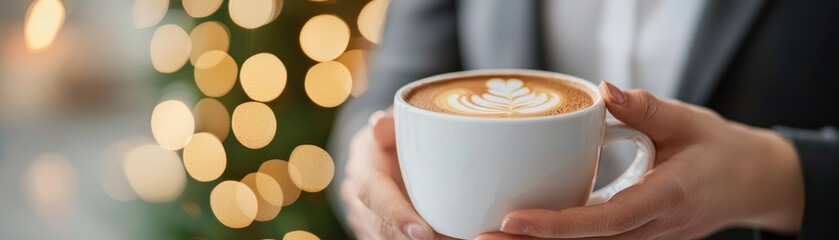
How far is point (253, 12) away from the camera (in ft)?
3.40

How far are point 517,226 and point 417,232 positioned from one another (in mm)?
72

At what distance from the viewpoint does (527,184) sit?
16.4 inches

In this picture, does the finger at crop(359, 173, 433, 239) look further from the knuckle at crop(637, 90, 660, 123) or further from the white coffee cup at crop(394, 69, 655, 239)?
the knuckle at crop(637, 90, 660, 123)

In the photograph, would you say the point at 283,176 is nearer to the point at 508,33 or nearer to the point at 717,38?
the point at 508,33

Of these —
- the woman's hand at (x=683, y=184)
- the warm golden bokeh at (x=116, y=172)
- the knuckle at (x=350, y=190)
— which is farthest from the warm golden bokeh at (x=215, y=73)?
the woman's hand at (x=683, y=184)

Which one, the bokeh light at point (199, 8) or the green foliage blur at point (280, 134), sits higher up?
the bokeh light at point (199, 8)

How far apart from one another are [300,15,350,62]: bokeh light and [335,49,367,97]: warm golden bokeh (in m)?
0.02

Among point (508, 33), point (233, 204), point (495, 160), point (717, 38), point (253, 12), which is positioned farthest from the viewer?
point (233, 204)

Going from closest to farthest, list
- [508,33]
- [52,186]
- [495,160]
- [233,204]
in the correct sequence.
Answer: [495,160] < [508,33] < [233,204] < [52,186]

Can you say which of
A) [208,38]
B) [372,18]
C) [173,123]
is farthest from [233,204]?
[372,18]

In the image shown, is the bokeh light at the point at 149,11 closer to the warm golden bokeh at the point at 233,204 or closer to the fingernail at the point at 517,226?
the warm golden bokeh at the point at 233,204

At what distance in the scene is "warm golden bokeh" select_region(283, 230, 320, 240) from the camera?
1.15 m

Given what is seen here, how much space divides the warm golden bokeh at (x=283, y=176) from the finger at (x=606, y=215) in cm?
79

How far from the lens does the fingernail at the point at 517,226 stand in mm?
409
